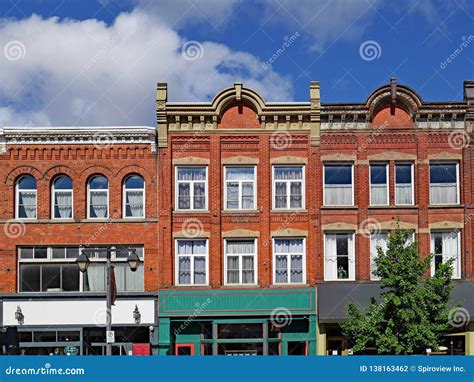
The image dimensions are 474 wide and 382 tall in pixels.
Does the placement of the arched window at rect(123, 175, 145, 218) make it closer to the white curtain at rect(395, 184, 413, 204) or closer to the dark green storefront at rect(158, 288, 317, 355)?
the dark green storefront at rect(158, 288, 317, 355)

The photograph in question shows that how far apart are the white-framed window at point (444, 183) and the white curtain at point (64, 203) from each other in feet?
51.0

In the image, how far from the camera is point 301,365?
1733 centimetres

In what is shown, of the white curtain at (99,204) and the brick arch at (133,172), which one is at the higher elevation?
the brick arch at (133,172)

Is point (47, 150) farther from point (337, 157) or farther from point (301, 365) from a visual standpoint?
point (301, 365)

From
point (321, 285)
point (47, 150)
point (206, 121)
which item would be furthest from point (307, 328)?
point (47, 150)

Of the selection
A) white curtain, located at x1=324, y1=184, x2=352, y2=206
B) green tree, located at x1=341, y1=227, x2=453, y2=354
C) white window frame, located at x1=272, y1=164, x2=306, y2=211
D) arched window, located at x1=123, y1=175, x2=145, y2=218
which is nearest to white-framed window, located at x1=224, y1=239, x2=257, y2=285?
white window frame, located at x1=272, y1=164, x2=306, y2=211

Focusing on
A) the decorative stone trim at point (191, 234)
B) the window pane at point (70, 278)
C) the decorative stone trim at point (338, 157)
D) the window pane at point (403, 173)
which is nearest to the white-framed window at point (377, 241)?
the window pane at point (403, 173)

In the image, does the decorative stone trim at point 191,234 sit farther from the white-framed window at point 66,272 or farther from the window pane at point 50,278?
the window pane at point 50,278

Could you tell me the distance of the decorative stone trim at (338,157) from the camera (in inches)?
1359

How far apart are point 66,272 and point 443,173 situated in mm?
16713

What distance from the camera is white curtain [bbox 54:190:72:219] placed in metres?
34.8

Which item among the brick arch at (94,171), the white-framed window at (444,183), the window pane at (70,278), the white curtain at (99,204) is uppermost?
the brick arch at (94,171)

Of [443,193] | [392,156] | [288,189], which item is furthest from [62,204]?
[443,193]

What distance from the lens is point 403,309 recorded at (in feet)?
97.5
